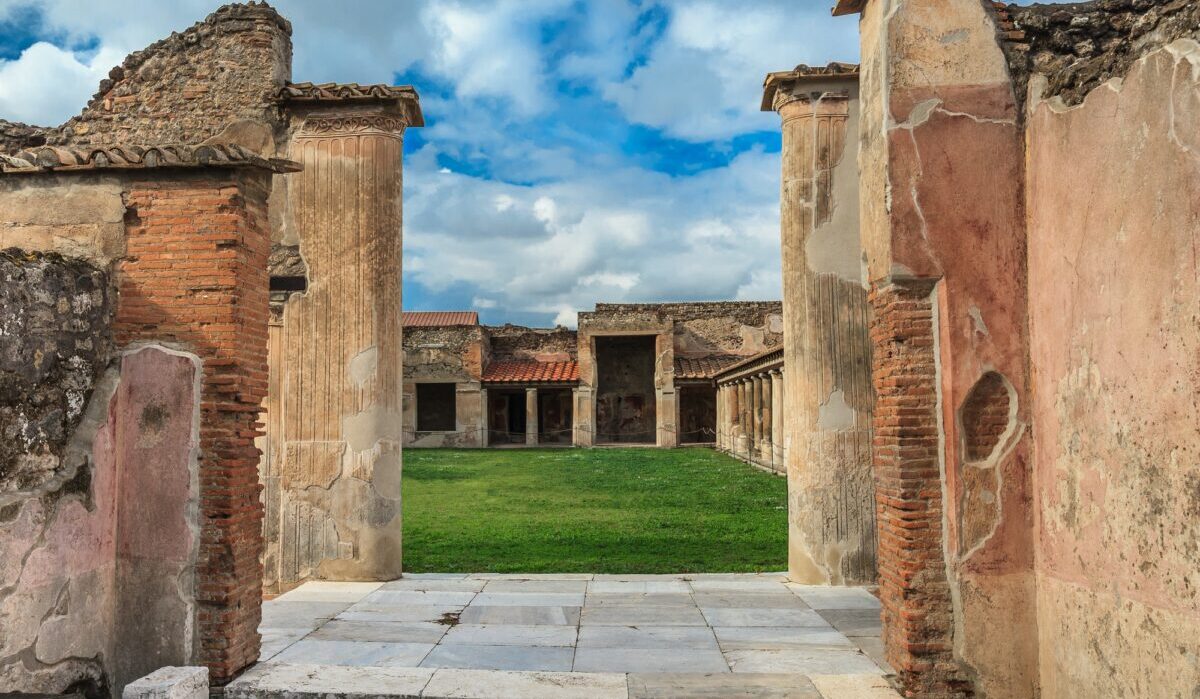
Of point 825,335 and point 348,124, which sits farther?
point 348,124

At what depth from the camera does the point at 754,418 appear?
20734mm

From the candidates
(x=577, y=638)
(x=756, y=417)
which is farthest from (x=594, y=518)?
(x=756, y=417)

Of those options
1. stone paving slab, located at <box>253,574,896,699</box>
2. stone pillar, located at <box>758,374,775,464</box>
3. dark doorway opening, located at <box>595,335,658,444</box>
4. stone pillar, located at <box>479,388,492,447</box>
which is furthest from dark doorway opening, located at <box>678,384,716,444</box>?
stone paving slab, located at <box>253,574,896,699</box>

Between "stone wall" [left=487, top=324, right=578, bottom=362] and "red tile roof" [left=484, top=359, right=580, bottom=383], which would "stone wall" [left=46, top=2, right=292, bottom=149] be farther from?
"stone wall" [left=487, top=324, right=578, bottom=362]

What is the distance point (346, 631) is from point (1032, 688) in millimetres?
3784

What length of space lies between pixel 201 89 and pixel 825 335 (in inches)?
226

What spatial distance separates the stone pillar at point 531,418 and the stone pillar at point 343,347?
1970cm

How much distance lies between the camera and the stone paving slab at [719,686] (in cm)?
390

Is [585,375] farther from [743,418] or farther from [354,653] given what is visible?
[354,653]

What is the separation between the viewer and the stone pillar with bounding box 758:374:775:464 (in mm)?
19109

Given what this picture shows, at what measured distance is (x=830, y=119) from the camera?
6875mm

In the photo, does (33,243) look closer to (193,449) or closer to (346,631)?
(193,449)

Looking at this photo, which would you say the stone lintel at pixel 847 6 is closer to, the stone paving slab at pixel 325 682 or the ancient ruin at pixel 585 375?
the stone paving slab at pixel 325 682

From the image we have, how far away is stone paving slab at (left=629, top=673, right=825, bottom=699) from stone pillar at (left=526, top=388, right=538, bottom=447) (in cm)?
2262
